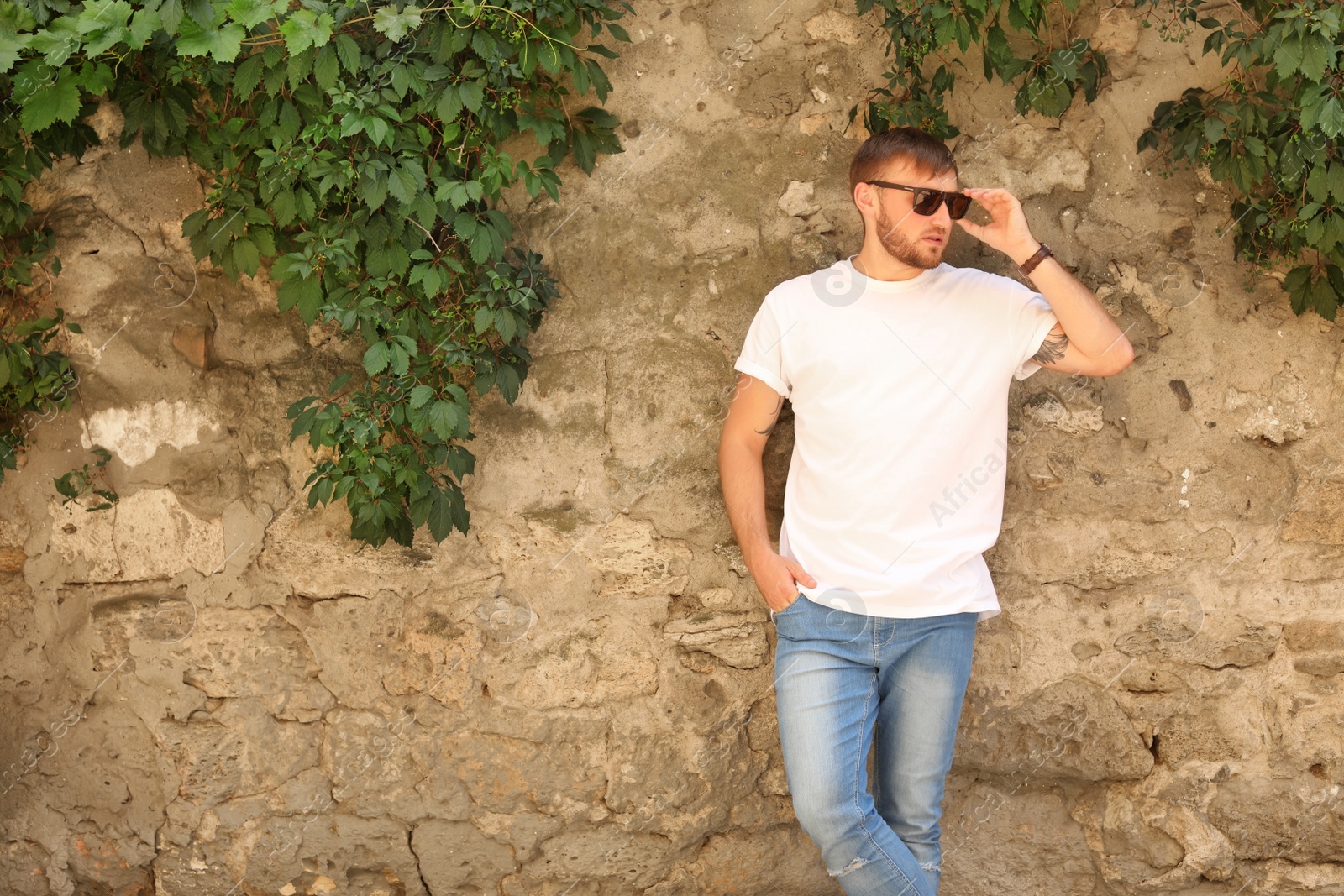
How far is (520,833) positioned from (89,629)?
117 cm

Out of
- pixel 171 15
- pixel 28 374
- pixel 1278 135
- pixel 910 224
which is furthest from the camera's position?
pixel 28 374

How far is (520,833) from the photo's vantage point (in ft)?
8.78

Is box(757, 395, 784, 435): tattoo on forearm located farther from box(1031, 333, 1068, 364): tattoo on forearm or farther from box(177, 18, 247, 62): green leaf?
box(177, 18, 247, 62): green leaf

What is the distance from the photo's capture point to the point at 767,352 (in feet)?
7.69

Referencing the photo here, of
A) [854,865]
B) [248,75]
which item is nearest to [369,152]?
[248,75]

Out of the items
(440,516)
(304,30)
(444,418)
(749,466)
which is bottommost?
(440,516)

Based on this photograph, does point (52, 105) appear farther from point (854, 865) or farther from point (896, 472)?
point (854, 865)

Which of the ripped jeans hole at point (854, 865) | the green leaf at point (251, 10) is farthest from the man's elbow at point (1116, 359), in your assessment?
the green leaf at point (251, 10)

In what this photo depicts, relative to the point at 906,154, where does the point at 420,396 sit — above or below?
below

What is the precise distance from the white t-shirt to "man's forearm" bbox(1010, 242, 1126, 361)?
2.6 inches

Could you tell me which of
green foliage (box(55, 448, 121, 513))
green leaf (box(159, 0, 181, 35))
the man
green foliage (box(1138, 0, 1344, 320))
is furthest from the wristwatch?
green foliage (box(55, 448, 121, 513))

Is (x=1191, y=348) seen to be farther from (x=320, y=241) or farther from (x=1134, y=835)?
(x=320, y=241)

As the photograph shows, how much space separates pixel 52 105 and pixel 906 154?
1823 mm

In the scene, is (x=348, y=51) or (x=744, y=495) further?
(x=744, y=495)
